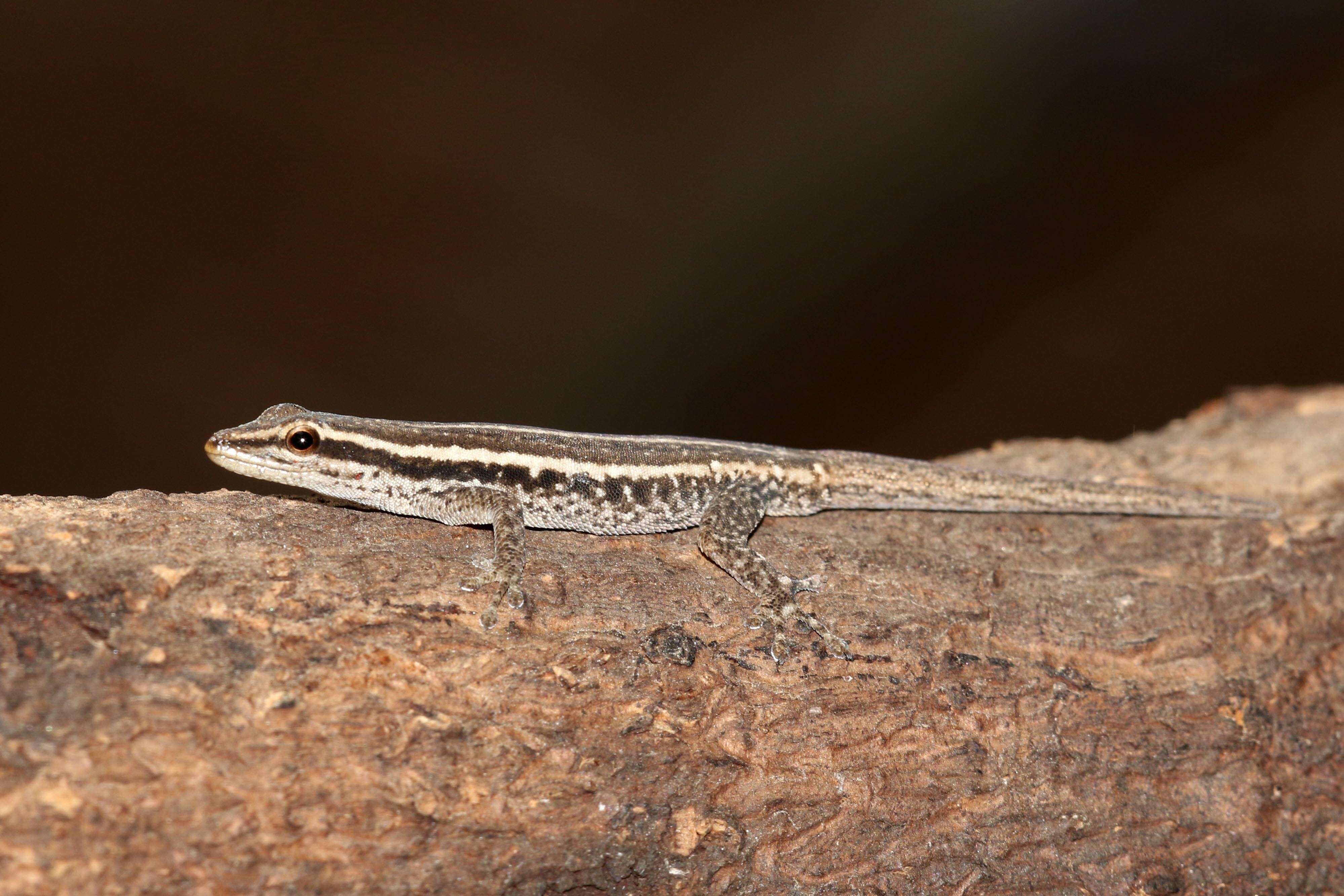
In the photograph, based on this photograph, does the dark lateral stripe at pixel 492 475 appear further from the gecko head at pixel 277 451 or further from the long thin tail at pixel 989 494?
the long thin tail at pixel 989 494

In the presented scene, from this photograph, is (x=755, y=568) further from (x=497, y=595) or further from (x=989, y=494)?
(x=989, y=494)

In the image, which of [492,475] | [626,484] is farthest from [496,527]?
[626,484]

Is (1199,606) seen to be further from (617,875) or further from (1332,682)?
(617,875)

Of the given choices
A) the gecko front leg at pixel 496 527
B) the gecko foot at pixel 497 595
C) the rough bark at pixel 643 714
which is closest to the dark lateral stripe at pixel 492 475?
the gecko front leg at pixel 496 527

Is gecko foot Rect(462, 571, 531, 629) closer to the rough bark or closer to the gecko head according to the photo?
the rough bark

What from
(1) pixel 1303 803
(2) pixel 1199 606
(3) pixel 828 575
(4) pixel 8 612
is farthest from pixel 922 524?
(4) pixel 8 612

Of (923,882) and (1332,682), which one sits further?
(1332,682)
